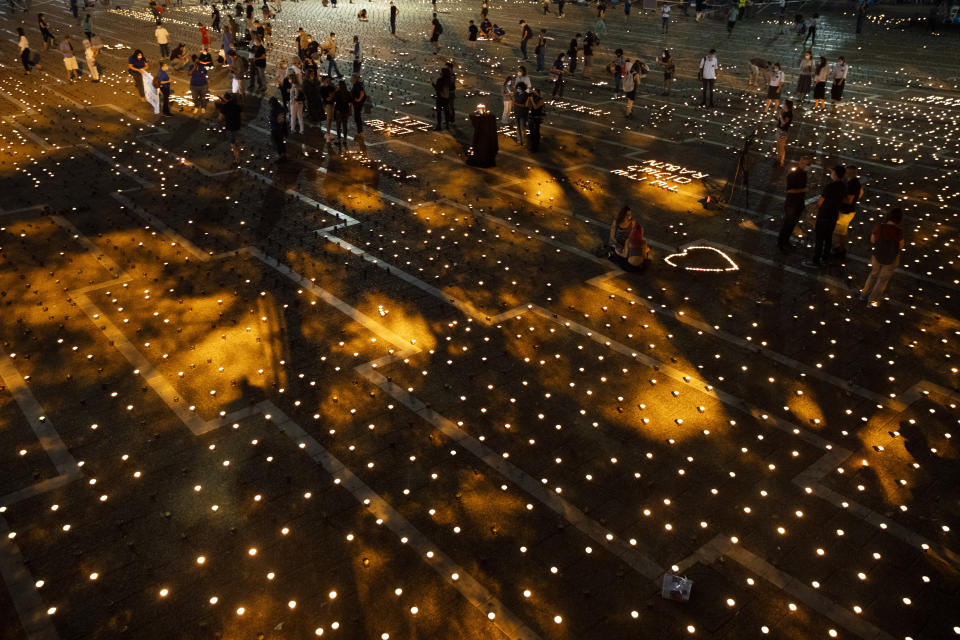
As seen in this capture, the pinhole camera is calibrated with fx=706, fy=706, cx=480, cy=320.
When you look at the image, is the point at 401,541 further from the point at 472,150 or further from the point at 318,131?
the point at 318,131

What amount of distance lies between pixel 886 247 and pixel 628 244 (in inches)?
146

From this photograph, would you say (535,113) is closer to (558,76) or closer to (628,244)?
(628,244)

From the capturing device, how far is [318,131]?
65.4 ft

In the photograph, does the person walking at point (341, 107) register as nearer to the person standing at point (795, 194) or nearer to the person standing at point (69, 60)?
the person standing at point (795, 194)

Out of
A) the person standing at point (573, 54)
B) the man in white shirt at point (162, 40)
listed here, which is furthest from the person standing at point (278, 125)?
the man in white shirt at point (162, 40)

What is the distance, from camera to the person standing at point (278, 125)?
16.3 m

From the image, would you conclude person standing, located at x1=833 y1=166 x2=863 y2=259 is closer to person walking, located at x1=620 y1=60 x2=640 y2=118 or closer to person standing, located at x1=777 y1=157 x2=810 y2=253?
person standing, located at x1=777 y1=157 x2=810 y2=253

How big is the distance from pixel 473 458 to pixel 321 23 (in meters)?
42.5

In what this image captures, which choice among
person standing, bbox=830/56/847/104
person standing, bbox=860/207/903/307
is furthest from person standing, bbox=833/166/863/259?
person standing, bbox=830/56/847/104

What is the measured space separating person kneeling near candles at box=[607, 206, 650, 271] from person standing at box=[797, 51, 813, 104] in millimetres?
16613

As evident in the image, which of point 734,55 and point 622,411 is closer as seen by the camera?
point 622,411

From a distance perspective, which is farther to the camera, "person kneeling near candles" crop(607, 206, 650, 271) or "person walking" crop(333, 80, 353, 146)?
"person walking" crop(333, 80, 353, 146)

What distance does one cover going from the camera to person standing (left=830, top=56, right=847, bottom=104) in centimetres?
2358

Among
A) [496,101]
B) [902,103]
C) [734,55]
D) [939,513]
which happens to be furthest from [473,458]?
[734,55]
